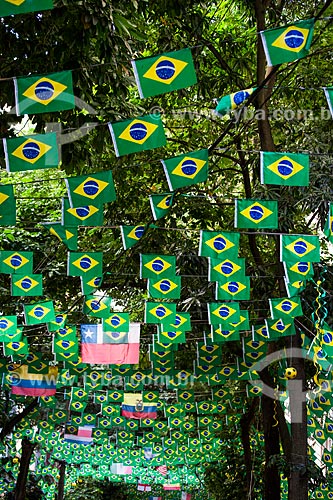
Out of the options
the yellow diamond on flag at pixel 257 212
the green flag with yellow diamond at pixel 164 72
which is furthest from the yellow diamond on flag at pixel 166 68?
the yellow diamond on flag at pixel 257 212

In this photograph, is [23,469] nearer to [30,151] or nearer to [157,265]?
[157,265]

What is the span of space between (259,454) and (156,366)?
7.80m

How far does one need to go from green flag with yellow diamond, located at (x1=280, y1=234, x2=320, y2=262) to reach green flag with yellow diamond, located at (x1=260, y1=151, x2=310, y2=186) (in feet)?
5.85

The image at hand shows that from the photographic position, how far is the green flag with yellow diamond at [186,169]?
25.5ft

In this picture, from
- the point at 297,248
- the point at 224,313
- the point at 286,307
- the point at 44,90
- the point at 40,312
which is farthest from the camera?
the point at 40,312

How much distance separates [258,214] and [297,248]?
83 cm

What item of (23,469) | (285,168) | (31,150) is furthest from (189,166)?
(23,469)

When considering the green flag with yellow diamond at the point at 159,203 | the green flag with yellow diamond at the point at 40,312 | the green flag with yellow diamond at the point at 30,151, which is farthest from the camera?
the green flag with yellow diamond at the point at 40,312

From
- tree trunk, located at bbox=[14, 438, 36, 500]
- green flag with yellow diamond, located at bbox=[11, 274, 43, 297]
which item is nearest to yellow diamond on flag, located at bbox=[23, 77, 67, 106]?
green flag with yellow diamond, located at bbox=[11, 274, 43, 297]

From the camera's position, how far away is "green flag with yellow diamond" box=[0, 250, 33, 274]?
10664mm

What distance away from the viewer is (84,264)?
10.6 meters

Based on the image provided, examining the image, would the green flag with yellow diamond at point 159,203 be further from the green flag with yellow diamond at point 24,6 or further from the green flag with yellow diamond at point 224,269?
the green flag with yellow diamond at point 24,6

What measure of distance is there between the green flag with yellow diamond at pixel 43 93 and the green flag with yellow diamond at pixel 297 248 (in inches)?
162

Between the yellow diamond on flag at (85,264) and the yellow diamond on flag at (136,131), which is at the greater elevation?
the yellow diamond on flag at (85,264)
